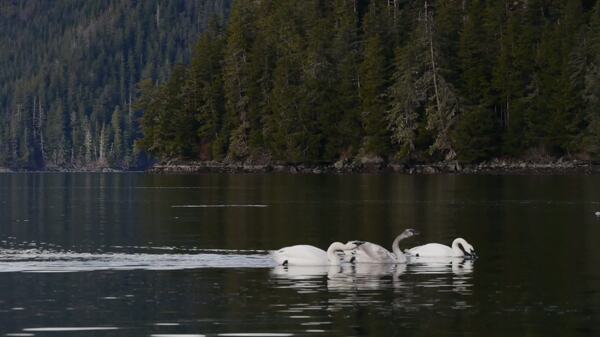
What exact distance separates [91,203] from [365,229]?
32734 millimetres

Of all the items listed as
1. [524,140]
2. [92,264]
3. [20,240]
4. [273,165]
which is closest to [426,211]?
[20,240]

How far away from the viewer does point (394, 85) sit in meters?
141

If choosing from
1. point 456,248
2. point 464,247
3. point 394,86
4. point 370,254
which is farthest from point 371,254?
point 394,86

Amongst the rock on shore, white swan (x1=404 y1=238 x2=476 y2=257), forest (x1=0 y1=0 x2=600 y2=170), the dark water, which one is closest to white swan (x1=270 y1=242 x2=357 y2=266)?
the dark water

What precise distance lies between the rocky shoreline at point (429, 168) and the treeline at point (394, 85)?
3.89 ft

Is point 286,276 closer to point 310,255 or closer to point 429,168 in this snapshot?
point 310,255

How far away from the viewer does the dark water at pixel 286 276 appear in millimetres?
24859

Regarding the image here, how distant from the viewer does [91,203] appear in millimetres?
79625

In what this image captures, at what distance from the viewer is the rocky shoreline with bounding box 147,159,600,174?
128125 millimetres

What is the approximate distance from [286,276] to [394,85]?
109713mm

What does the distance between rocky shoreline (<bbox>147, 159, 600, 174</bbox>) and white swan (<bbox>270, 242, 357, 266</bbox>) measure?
9172 cm

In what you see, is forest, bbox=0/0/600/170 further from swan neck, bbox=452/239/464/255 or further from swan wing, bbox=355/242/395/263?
swan wing, bbox=355/242/395/263

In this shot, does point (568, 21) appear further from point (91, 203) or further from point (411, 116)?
point (91, 203)

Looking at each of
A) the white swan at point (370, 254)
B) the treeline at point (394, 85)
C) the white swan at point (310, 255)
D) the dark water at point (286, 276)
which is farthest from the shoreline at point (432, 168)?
the white swan at point (310, 255)
